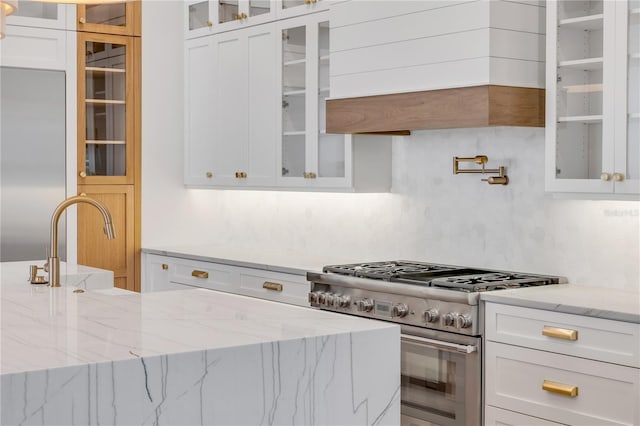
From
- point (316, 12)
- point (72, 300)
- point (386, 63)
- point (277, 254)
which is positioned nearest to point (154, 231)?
point (277, 254)

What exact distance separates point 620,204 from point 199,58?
3.12 metres

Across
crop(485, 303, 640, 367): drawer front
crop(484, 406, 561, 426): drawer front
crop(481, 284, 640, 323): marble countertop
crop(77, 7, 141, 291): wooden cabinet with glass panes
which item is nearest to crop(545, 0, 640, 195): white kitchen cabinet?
crop(481, 284, 640, 323): marble countertop

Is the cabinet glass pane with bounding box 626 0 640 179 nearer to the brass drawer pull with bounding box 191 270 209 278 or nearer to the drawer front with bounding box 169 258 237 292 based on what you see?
the drawer front with bounding box 169 258 237 292

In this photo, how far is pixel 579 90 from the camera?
11.8 ft

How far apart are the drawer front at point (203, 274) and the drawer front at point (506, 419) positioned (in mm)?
1933

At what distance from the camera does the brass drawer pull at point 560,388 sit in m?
3.27

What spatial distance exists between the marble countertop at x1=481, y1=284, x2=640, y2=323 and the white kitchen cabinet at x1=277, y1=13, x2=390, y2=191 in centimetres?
130

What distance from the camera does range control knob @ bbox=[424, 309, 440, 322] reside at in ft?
12.3

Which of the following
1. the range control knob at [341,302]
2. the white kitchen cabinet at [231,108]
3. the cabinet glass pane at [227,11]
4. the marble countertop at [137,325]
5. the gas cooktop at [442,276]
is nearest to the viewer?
the marble countertop at [137,325]

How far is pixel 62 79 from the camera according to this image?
17.8ft

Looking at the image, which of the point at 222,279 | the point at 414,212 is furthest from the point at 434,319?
the point at 222,279

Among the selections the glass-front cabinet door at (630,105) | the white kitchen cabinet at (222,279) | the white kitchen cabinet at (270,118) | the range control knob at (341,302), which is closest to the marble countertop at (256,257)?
the white kitchen cabinet at (222,279)

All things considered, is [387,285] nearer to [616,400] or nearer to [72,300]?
[616,400]

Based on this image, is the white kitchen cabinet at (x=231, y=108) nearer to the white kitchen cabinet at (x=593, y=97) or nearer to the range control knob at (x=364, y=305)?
the range control knob at (x=364, y=305)
